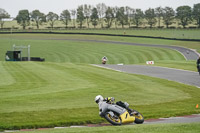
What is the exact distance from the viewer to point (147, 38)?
106 meters

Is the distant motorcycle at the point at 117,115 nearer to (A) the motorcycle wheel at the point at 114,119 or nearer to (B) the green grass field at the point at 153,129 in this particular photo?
(A) the motorcycle wheel at the point at 114,119

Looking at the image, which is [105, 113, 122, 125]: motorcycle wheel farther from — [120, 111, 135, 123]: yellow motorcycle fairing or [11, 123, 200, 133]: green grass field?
[11, 123, 200, 133]: green grass field

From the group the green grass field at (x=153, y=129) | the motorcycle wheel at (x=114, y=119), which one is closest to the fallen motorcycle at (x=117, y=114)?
the motorcycle wheel at (x=114, y=119)

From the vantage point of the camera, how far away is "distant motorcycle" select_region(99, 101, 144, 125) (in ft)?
44.6

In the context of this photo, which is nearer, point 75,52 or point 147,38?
point 75,52

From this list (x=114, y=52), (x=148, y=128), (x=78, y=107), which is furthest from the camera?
(x=114, y=52)

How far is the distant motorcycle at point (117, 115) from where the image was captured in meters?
13.6

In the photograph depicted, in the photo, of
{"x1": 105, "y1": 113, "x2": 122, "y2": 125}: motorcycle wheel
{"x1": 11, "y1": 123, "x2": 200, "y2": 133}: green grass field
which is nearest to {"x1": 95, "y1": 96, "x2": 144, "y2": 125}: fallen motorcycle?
{"x1": 105, "y1": 113, "x2": 122, "y2": 125}: motorcycle wheel

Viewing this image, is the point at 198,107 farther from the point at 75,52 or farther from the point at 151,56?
the point at 75,52

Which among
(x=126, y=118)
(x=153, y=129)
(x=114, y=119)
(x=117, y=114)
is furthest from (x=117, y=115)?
(x=153, y=129)

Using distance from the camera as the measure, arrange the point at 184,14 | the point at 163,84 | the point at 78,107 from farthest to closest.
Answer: the point at 184,14, the point at 163,84, the point at 78,107

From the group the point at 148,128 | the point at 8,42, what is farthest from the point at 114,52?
the point at 148,128

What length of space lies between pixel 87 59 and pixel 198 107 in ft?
→ 187

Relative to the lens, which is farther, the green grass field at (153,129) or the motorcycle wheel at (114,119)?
the motorcycle wheel at (114,119)
